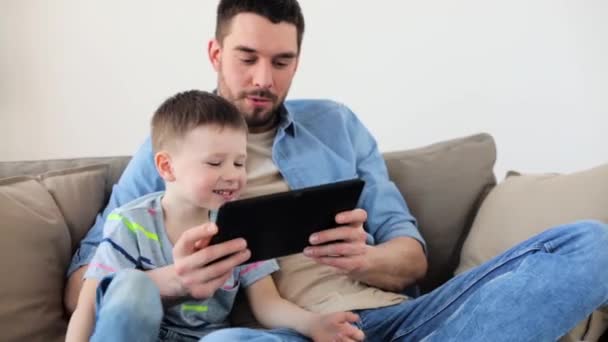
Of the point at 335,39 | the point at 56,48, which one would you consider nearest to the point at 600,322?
the point at 335,39

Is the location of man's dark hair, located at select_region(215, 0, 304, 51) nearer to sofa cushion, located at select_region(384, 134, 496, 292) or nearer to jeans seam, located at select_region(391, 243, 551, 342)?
sofa cushion, located at select_region(384, 134, 496, 292)

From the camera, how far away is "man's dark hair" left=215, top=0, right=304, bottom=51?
4.64ft

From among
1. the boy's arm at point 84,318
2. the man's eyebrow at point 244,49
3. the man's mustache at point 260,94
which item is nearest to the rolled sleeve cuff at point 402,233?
the man's mustache at point 260,94

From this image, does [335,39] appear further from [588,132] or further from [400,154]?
[588,132]

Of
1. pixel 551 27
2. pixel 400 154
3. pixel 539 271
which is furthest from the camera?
pixel 551 27

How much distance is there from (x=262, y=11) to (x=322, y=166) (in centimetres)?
37

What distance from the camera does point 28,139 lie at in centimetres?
197

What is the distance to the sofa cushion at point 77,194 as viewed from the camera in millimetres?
1388

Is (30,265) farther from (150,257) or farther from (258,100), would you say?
(258,100)

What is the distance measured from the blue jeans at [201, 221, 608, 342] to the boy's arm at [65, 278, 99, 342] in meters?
0.22

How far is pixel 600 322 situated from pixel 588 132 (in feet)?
2.96

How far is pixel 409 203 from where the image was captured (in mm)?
1618

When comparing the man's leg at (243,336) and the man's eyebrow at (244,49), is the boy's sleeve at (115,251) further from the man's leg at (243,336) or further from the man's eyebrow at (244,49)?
the man's eyebrow at (244,49)

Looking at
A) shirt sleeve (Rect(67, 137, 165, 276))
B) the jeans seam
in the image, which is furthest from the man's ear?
the jeans seam
